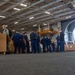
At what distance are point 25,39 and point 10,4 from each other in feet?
10.8

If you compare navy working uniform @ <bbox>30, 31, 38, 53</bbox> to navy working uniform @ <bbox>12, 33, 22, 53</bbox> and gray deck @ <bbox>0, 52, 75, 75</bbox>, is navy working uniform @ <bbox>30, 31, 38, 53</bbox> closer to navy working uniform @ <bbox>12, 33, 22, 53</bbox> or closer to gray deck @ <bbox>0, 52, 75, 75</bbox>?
navy working uniform @ <bbox>12, 33, 22, 53</bbox>

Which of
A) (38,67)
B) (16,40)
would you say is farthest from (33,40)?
(38,67)

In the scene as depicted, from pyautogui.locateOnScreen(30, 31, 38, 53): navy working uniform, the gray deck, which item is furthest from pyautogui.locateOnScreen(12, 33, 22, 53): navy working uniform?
the gray deck

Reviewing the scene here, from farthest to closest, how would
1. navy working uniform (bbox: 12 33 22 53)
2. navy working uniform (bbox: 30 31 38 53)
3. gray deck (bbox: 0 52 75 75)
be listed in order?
navy working uniform (bbox: 30 31 38 53) → navy working uniform (bbox: 12 33 22 53) → gray deck (bbox: 0 52 75 75)

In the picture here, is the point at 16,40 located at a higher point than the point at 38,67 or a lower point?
higher

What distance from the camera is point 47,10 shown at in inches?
522

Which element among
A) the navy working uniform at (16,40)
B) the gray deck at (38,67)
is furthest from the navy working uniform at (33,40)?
the gray deck at (38,67)

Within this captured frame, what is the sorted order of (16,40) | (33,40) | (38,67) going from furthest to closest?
1. (33,40)
2. (16,40)
3. (38,67)

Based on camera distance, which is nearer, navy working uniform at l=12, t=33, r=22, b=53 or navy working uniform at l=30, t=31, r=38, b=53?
navy working uniform at l=12, t=33, r=22, b=53

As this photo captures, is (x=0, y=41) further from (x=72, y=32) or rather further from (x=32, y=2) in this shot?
(x=72, y=32)

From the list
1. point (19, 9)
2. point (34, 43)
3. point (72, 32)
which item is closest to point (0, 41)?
point (34, 43)

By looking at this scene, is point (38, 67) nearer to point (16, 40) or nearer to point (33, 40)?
point (16, 40)

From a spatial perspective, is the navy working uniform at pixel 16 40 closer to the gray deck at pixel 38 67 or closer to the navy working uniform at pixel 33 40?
the navy working uniform at pixel 33 40

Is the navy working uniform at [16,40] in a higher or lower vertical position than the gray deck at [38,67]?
higher
